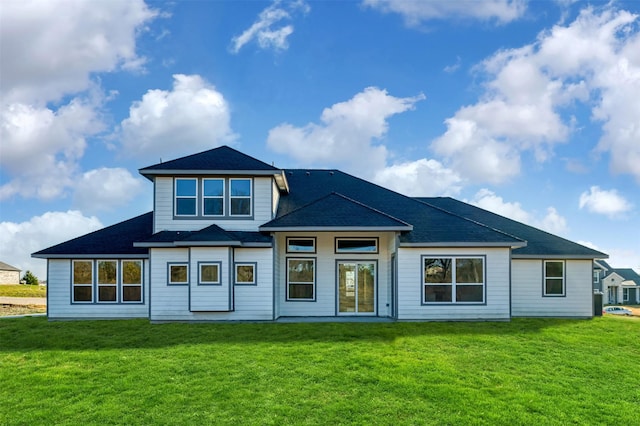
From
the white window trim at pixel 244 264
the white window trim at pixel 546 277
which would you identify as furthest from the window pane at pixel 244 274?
the white window trim at pixel 546 277

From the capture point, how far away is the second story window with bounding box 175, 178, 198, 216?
58.6 ft

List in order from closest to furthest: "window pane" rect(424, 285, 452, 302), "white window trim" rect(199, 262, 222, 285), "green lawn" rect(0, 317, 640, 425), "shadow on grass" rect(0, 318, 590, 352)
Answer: "green lawn" rect(0, 317, 640, 425) → "shadow on grass" rect(0, 318, 590, 352) → "white window trim" rect(199, 262, 222, 285) → "window pane" rect(424, 285, 452, 302)

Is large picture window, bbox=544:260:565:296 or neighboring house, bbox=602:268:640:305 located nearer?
large picture window, bbox=544:260:565:296

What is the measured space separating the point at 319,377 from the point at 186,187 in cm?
1024

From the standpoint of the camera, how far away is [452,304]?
17.0m

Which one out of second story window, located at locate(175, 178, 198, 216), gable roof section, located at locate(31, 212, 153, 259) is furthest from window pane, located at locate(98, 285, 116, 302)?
second story window, located at locate(175, 178, 198, 216)

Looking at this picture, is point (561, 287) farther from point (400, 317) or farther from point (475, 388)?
point (475, 388)

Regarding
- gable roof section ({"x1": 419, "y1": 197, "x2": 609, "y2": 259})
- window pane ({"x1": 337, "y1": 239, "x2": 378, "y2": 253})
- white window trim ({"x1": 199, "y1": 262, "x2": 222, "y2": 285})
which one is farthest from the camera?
gable roof section ({"x1": 419, "y1": 197, "x2": 609, "y2": 259})

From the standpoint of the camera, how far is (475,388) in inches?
372

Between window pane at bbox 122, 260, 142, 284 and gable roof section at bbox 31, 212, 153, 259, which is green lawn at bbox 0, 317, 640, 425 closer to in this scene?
window pane at bbox 122, 260, 142, 284

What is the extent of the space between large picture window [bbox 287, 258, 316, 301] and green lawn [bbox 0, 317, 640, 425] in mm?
3402

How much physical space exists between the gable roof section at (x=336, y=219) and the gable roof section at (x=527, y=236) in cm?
586

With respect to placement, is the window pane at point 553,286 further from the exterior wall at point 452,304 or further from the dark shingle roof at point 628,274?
the dark shingle roof at point 628,274

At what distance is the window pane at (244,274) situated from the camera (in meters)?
16.9
